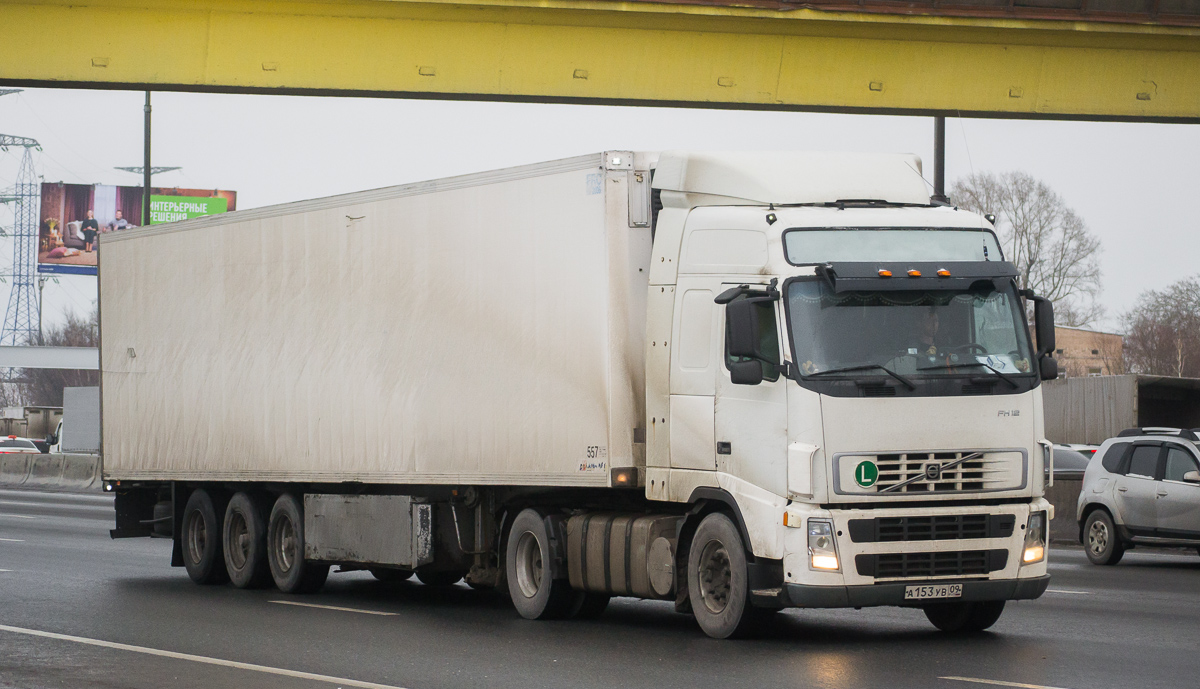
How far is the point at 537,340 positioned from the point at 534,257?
0.69 m

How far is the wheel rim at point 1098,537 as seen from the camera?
69.2 ft

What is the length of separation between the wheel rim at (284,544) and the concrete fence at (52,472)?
2695 cm

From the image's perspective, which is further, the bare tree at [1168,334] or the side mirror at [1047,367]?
the bare tree at [1168,334]

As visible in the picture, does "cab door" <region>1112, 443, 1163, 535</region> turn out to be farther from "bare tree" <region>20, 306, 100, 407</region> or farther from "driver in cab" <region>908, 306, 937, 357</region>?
"bare tree" <region>20, 306, 100, 407</region>

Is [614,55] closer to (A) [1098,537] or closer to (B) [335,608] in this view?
(B) [335,608]

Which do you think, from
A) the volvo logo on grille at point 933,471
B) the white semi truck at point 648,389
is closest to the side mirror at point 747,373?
the white semi truck at point 648,389

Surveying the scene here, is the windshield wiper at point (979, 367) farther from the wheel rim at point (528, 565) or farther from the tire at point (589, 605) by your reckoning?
the wheel rim at point (528, 565)

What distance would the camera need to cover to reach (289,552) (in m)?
16.6

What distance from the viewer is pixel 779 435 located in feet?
36.3

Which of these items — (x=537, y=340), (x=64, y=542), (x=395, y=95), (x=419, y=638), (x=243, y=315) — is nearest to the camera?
(x=419, y=638)

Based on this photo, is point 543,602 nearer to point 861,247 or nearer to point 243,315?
point 861,247

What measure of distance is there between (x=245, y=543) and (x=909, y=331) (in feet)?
29.0

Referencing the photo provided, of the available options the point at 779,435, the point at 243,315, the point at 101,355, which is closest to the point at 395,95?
the point at 243,315

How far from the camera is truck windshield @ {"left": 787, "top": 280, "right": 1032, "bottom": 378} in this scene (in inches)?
435
